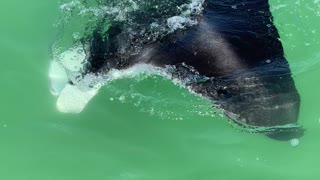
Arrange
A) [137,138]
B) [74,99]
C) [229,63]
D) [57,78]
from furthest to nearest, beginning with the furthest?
[57,78] → [229,63] → [74,99] → [137,138]

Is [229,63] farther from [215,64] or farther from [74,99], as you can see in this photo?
[74,99]

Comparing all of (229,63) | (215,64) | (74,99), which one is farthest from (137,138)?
(229,63)

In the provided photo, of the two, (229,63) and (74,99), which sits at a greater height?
(74,99)

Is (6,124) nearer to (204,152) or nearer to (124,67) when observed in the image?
(124,67)

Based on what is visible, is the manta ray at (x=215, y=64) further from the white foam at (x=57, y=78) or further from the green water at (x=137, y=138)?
the green water at (x=137, y=138)

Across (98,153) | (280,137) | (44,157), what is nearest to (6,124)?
(44,157)

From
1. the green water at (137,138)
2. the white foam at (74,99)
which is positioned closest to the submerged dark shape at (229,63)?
the green water at (137,138)

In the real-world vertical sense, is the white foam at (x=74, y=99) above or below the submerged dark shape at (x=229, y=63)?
above
